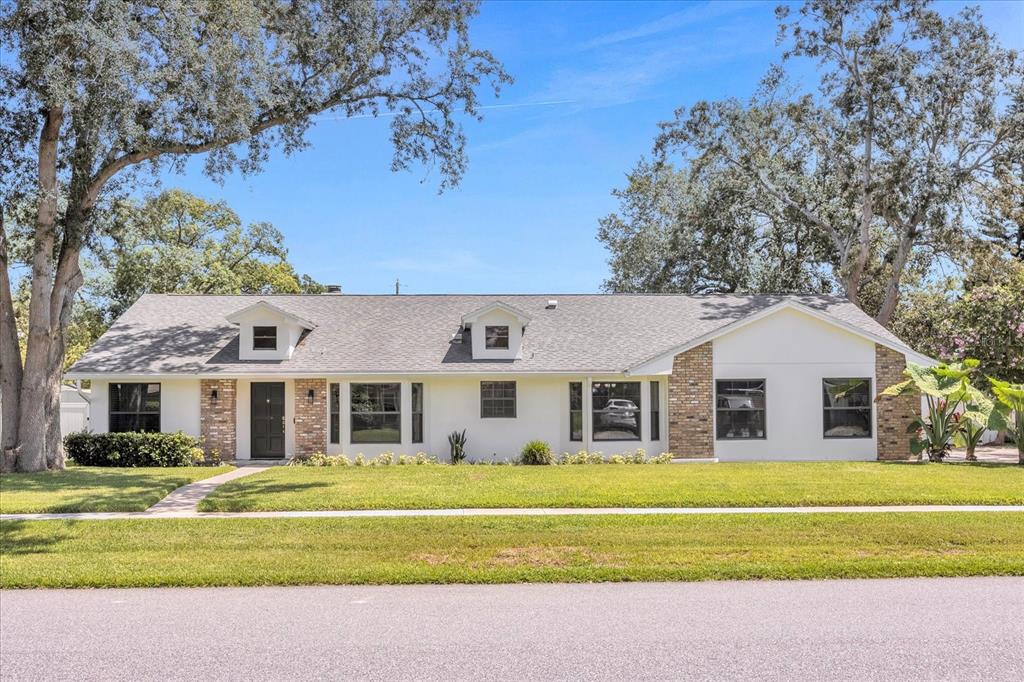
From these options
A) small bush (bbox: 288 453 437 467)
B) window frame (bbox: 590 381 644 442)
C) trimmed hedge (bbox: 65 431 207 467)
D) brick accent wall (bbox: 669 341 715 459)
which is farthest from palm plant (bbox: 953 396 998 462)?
trimmed hedge (bbox: 65 431 207 467)

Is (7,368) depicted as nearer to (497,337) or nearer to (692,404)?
(497,337)

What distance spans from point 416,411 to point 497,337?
2925 millimetres

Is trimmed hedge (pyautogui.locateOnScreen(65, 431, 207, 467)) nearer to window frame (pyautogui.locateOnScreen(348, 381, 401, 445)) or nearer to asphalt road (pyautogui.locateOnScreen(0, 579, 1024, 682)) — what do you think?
window frame (pyautogui.locateOnScreen(348, 381, 401, 445))

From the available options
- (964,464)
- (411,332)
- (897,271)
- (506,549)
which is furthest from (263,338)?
(897,271)

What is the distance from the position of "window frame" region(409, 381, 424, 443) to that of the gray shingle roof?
567 mm

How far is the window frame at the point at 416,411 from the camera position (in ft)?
67.3

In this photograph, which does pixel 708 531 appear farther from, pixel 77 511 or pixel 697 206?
pixel 697 206

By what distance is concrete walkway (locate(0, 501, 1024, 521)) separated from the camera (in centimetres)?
1144

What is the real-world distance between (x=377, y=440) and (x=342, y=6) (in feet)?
34.9

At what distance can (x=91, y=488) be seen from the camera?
46.6 ft

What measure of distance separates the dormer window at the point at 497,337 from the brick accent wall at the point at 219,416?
6.67 m

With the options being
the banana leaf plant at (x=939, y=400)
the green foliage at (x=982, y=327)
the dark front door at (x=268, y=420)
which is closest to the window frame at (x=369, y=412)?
the dark front door at (x=268, y=420)

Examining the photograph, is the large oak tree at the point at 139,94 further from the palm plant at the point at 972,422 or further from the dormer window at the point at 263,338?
the palm plant at the point at 972,422

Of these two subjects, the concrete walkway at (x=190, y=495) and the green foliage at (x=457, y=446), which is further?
the green foliage at (x=457, y=446)
